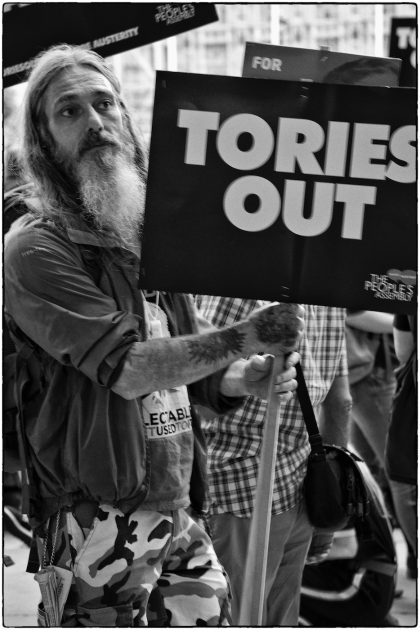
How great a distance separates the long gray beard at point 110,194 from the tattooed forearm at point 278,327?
44 cm

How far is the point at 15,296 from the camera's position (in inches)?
109

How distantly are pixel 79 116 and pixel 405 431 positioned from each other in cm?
223

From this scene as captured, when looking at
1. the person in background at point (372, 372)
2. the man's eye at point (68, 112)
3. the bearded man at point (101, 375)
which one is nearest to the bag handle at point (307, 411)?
the bearded man at point (101, 375)

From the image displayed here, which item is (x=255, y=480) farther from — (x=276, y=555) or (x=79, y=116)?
(x=79, y=116)

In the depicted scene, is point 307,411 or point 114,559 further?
point 307,411

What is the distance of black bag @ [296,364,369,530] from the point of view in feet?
11.3

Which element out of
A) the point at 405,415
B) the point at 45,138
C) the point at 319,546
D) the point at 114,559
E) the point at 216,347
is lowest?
the point at 319,546

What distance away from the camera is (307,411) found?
132 inches

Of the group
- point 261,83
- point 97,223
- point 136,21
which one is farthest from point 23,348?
point 136,21

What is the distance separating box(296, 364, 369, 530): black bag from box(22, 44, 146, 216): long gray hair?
108cm

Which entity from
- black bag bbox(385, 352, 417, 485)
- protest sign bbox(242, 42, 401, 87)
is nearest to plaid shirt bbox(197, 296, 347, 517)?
protest sign bbox(242, 42, 401, 87)

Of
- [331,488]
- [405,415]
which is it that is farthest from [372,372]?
[331,488]

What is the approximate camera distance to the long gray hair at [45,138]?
2924 mm

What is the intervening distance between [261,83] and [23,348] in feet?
2.95
